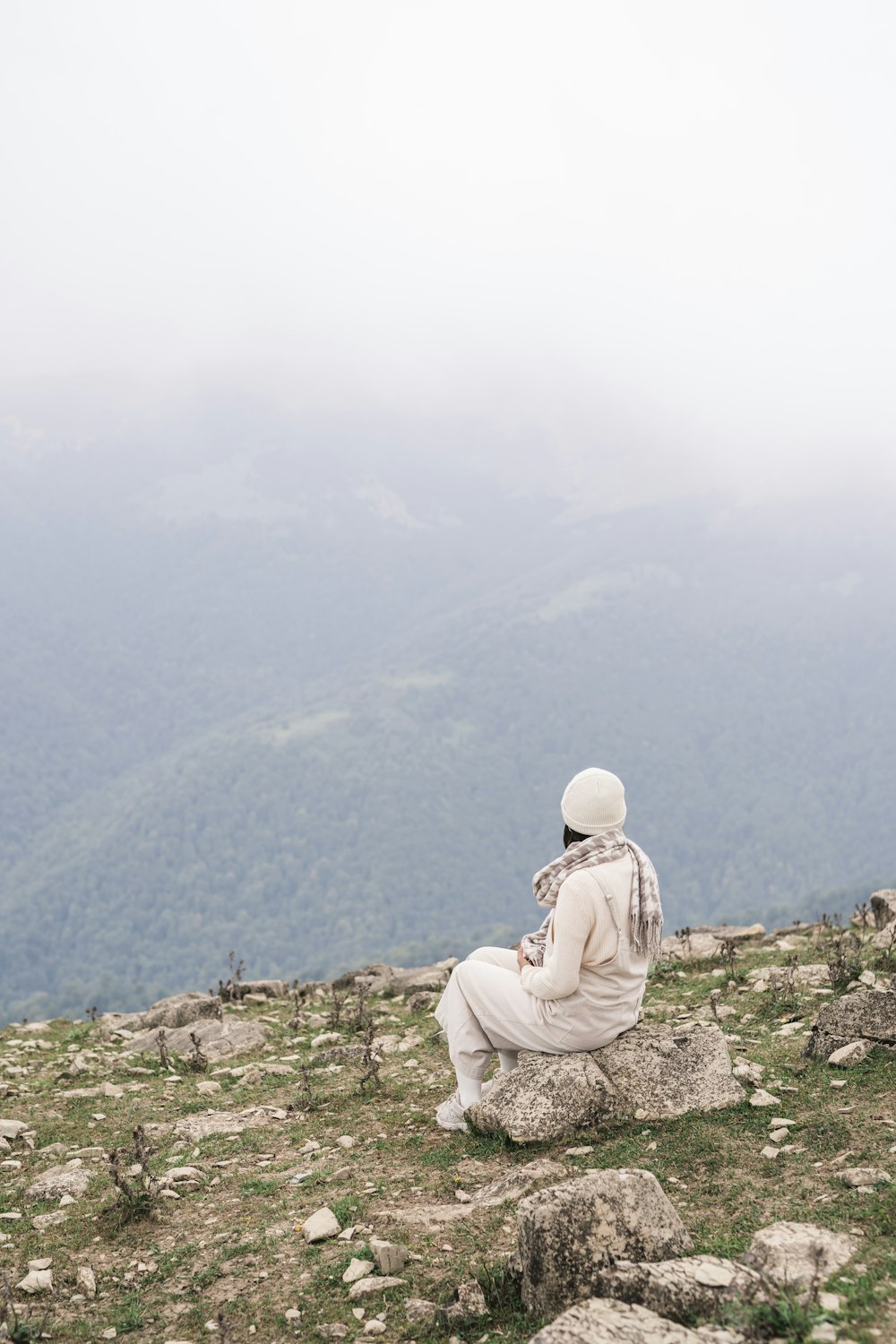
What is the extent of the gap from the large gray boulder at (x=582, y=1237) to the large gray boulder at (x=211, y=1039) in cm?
714

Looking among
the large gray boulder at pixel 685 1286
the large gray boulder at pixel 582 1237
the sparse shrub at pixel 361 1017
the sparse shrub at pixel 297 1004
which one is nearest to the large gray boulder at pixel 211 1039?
the sparse shrub at pixel 297 1004

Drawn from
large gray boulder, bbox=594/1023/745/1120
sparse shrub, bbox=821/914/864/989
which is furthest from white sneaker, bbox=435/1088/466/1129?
sparse shrub, bbox=821/914/864/989

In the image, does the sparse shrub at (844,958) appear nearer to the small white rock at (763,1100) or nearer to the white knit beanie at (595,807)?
the small white rock at (763,1100)

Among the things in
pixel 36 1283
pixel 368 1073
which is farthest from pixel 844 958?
pixel 36 1283

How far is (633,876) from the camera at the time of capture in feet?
22.5

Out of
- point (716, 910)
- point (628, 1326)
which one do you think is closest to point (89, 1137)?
point (628, 1326)

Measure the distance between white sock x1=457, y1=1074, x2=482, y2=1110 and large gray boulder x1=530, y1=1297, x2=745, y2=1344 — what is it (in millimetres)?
3288

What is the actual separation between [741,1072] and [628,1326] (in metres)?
3.82

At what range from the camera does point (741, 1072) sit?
23.8 feet

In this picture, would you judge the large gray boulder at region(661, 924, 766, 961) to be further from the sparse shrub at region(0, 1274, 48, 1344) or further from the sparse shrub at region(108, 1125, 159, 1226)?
the sparse shrub at region(0, 1274, 48, 1344)

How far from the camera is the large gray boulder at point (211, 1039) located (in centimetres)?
1115

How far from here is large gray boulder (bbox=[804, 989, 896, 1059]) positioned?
7.52 m

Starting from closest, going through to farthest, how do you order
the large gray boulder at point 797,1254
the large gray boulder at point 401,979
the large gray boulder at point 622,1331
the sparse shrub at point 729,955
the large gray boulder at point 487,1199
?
1. the large gray boulder at point 622,1331
2. the large gray boulder at point 797,1254
3. the large gray boulder at point 487,1199
4. the sparse shrub at point 729,955
5. the large gray boulder at point 401,979

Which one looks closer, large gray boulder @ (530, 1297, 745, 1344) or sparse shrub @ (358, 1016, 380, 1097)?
large gray boulder @ (530, 1297, 745, 1344)
